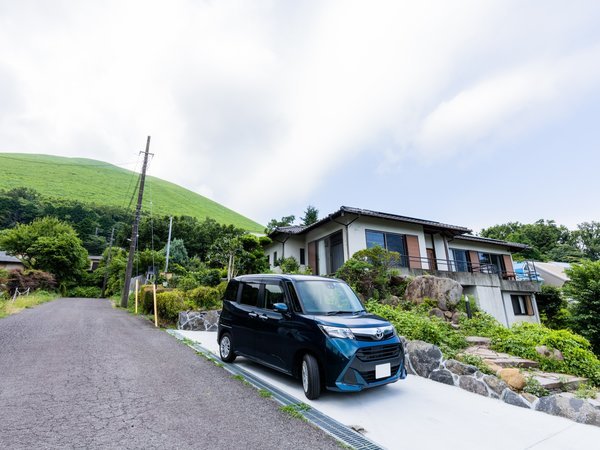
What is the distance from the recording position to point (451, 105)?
386 inches

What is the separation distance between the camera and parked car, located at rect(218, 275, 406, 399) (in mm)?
3613

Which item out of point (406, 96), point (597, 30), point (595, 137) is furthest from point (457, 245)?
point (597, 30)

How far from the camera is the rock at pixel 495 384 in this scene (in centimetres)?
396

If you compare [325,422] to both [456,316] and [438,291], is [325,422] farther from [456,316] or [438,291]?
[438,291]

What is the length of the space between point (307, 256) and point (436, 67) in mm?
11865

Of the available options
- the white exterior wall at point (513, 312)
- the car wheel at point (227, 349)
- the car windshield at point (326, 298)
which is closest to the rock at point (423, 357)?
the car windshield at point (326, 298)

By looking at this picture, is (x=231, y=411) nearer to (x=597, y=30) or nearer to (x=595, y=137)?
(x=597, y=30)

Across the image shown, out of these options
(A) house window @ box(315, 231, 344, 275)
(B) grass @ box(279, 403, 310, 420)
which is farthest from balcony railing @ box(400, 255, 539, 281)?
(B) grass @ box(279, 403, 310, 420)

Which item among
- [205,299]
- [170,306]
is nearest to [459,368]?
[205,299]

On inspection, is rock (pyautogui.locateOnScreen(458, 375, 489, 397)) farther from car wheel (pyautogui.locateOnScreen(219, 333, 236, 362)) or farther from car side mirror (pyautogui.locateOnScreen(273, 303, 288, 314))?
car wheel (pyautogui.locateOnScreen(219, 333, 236, 362))

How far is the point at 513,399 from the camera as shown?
12.4 feet

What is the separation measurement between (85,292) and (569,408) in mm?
44246

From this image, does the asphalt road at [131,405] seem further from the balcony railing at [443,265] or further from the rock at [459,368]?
the balcony railing at [443,265]

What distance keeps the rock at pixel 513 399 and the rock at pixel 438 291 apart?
18.1 feet
